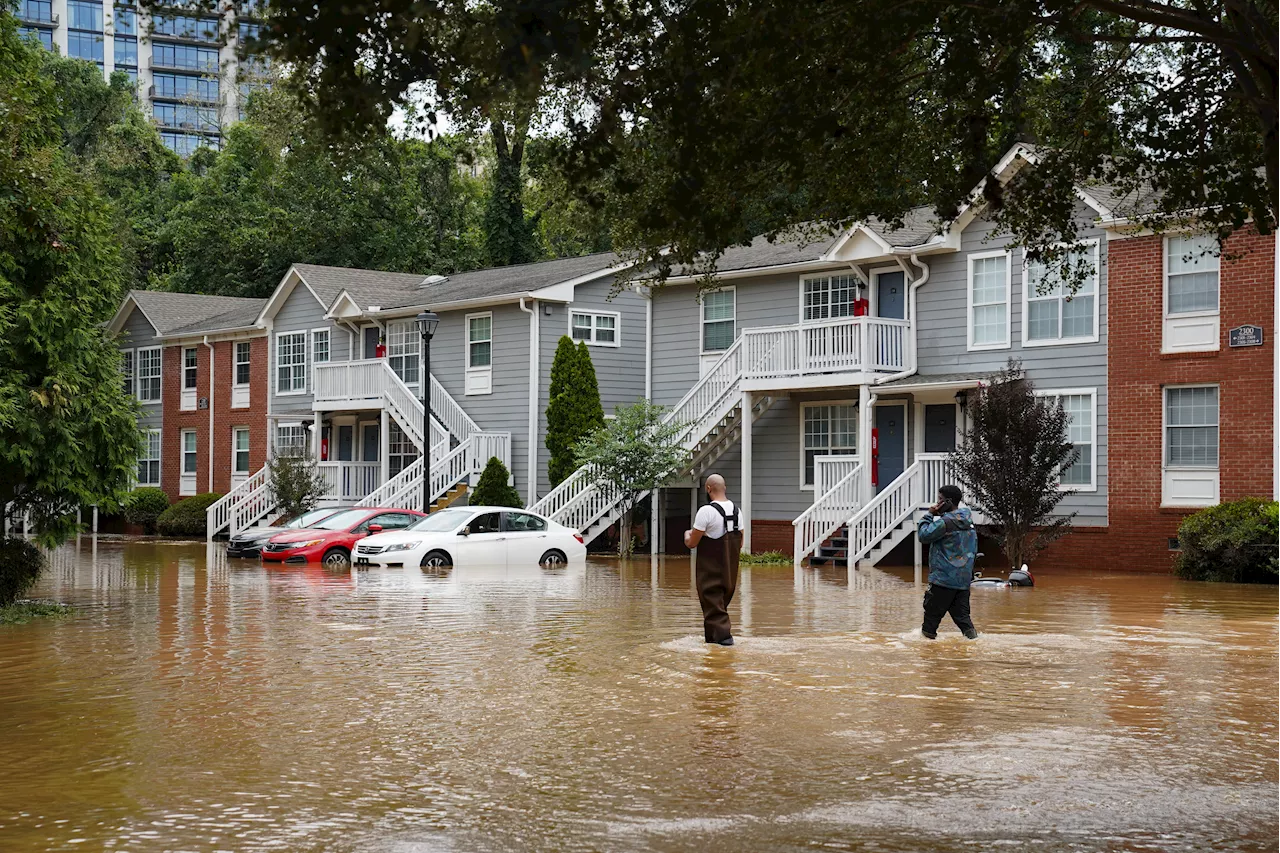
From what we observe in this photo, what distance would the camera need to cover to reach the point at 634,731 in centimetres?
1085

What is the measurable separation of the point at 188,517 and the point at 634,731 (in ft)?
127

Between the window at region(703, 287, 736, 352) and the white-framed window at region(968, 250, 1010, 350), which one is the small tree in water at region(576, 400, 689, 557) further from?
the white-framed window at region(968, 250, 1010, 350)

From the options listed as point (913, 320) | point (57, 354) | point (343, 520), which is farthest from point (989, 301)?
point (57, 354)

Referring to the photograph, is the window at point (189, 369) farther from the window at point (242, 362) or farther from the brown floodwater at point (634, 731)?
the brown floodwater at point (634, 731)

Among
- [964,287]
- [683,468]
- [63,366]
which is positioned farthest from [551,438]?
[63,366]

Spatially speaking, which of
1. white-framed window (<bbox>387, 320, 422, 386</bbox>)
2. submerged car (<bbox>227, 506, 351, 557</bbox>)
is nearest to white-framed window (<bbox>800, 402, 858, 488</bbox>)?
submerged car (<bbox>227, 506, 351, 557</bbox>)

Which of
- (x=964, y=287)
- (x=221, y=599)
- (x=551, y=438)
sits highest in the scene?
(x=964, y=287)

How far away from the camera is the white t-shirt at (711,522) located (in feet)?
50.4

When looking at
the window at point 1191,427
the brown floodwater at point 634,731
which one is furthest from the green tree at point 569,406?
the brown floodwater at point 634,731

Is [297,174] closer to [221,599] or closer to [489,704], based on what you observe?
[221,599]

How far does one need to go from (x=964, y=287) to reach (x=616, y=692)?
67.8ft

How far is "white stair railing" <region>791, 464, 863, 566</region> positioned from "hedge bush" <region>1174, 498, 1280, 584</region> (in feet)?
23.2

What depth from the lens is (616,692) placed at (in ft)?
41.7

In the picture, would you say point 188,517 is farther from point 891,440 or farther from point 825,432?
point 891,440
